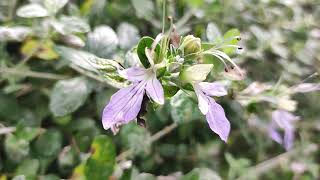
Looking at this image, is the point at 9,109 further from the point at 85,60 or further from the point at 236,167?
the point at 236,167

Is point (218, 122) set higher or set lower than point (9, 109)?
higher

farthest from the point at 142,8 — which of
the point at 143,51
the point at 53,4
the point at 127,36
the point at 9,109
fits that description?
the point at 143,51

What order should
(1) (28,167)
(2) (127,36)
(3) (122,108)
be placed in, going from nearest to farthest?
(3) (122,108) < (1) (28,167) < (2) (127,36)

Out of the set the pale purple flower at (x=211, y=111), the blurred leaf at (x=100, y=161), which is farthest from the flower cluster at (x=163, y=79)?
the blurred leaf at (x=100, y=161)

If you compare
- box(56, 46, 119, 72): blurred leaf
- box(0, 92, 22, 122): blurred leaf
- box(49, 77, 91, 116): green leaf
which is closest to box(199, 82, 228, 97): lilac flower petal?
box(56, 46, 119, 72): blurred leaf

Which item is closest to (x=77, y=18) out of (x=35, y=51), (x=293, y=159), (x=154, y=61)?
(x=35, y=51)

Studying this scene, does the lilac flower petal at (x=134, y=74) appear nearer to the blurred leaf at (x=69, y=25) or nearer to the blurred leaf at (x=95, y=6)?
the blurred leaf at (x=69, y=25)

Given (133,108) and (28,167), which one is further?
(28,167)
